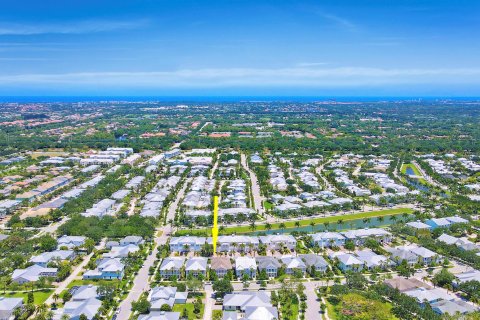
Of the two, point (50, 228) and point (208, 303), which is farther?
point (50, 228)

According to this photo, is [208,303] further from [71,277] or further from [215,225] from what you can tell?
[215,225]

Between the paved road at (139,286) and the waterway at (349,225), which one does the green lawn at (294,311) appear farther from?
the waterway at (349,225)

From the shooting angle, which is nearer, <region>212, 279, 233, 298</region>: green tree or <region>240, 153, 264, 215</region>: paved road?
<region>212, 279, 233, 298</region>: green tree

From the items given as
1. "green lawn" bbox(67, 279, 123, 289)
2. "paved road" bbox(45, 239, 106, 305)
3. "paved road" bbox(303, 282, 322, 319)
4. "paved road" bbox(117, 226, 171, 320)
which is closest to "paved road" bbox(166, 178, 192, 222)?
"paved road" bbox(117, 226, 171, 320)

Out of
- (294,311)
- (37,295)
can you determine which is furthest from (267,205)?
(37,295)

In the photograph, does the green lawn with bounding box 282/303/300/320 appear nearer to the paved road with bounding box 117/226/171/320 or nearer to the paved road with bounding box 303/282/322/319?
the paved road with bounding box 303/282/322/319

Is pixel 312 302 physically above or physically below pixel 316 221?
below

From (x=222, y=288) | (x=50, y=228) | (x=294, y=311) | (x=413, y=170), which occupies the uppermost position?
(x=413, y=170)

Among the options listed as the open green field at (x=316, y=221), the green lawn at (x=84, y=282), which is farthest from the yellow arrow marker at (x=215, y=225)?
the green lawn at (x=84, y=282)
